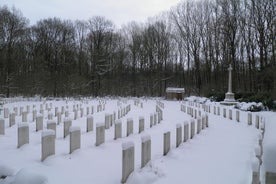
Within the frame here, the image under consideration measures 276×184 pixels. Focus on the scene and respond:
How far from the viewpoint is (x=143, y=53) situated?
53.8 metres

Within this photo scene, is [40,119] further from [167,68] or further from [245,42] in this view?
[167,68]

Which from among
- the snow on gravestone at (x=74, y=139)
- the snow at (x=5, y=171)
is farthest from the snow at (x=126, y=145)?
the snow at (x=5, y=171)

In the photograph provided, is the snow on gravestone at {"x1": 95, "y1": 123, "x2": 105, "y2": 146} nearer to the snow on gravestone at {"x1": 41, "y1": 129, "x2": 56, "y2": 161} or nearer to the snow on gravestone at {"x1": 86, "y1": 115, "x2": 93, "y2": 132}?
the snow on gravestone at {"x1": 41, "y1": 129, "x2": 56, "y2": 161}

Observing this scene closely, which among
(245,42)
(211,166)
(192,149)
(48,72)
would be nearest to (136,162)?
(211,166)

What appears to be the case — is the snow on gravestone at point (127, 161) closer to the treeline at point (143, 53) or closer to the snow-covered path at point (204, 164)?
the snow-covered path at point (204, 164)

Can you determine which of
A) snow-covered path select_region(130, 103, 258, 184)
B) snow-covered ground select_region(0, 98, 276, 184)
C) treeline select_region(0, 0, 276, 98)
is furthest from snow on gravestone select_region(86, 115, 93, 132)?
treeline select_region(0, 0, 276, 98)

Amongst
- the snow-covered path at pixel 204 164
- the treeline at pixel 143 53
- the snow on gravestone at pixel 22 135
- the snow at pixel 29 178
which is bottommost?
the snow-covered path at pixel 204 164

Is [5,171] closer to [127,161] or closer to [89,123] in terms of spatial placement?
[127,161]

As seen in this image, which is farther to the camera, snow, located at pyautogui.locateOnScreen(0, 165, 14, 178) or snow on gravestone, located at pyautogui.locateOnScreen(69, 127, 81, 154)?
snow on gravestone, located at pyautogui.locateOnScreen(69, 127, 81, 154)

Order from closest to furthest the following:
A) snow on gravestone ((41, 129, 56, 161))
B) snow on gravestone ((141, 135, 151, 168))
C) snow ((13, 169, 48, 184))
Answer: snow ((13, 169, 48, 184)), snow on gravestone ((141, 135, 151, 168)), snow on gravestone ((41, 129, 56, 161))

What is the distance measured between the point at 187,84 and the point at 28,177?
49.7m

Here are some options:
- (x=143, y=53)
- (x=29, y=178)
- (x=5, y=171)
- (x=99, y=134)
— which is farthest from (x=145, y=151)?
(x=143, y=53)

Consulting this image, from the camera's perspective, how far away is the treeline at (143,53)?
36.6 m

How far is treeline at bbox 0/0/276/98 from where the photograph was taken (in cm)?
3656
